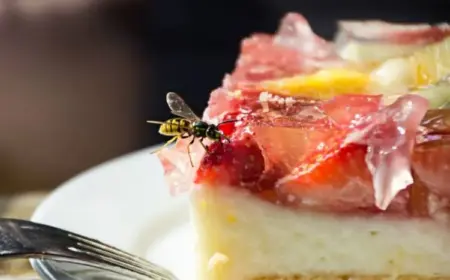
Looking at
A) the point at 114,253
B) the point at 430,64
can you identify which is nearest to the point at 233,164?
the point at 114,253

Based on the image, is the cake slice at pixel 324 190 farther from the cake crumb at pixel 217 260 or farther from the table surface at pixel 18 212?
the table surface at pixel 18 212

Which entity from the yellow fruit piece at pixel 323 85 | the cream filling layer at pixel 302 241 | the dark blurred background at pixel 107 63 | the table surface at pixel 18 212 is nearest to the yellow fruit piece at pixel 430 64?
the yellow fruit piece at pixel 323 85

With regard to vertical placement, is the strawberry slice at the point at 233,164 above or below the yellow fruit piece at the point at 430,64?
below

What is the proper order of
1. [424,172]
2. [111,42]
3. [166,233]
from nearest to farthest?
1. [424,172]
2. [166,233]
3. [111,42]

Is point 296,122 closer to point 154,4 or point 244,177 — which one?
point 244,177

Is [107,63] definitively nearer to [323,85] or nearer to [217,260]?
[323,85]

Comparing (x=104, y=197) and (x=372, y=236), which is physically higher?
(x=104, y=197)

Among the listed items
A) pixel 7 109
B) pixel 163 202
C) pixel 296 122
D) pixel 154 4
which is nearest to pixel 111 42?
pixel 154 4
